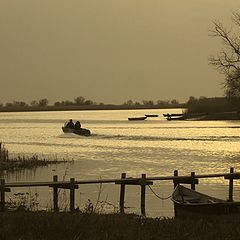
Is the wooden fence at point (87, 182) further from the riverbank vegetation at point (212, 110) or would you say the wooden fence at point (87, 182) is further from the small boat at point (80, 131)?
the riverbank vegetation at point (212, 110)

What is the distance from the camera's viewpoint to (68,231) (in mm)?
13227

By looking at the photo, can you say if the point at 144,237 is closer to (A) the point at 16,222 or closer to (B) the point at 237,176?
(A) the point at 16,222

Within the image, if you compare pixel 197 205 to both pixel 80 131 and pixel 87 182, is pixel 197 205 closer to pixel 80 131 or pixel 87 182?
pixel 87 182

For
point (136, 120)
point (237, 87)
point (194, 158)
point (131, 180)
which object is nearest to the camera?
point (131, 180)

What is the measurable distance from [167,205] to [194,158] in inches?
988

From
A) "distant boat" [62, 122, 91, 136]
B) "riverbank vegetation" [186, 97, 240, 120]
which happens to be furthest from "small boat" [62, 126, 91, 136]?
"riverbank vegetation" [186, 97, 240, 120]

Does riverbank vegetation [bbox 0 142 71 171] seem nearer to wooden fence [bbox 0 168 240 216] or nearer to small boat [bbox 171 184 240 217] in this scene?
wooden fence [bbox 0 168 240 216]

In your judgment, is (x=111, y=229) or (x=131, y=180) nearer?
(x=111, y=229)

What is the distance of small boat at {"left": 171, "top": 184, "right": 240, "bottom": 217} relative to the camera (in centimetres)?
1680

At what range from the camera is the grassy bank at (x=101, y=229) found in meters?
13.0

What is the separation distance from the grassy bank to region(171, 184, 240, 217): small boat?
1.55 metres

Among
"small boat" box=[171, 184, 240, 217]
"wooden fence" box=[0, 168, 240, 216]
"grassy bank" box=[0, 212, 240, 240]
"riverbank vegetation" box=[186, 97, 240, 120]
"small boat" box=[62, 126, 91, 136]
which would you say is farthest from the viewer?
"riverbank vegetation" box=[186, 97, 240, 120]

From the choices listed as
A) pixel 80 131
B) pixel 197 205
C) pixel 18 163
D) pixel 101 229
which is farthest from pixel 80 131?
pixel 101 229

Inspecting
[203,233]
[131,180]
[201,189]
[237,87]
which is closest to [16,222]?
[203,233]
